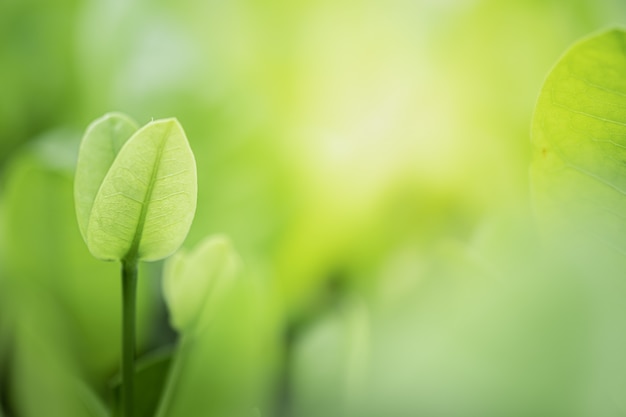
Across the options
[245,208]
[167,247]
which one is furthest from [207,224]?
[167,247]

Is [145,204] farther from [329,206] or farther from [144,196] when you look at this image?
[329,206]

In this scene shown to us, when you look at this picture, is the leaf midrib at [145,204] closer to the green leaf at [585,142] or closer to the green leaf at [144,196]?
the green leaf at [144,196]

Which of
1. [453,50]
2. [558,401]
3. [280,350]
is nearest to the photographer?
[558,401]

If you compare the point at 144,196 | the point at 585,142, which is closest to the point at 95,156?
the point at 144,196

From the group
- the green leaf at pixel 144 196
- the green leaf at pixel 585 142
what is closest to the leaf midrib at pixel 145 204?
the green leaf at pixel 144 196

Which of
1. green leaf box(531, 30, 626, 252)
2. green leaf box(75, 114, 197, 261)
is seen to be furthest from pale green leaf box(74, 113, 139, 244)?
green leaf box(531, 30, 626, 252)

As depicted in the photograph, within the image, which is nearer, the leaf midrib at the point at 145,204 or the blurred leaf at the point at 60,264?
the leaf midrib at the point at 145,204

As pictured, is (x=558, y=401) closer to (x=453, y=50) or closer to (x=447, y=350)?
(x=447, y=350)

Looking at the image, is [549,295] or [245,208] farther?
[245,208]
